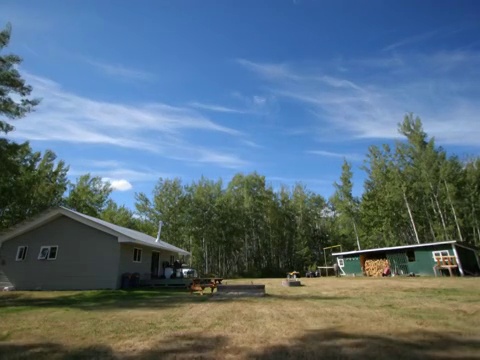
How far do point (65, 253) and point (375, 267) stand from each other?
26786 mm

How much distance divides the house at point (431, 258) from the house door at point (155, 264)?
20.0m

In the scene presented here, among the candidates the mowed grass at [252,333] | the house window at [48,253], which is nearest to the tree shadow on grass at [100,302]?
the mowed grass at [252,333]

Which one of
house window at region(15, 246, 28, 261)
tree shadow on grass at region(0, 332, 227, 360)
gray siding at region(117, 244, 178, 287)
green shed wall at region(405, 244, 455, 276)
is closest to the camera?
tree shadow on grass at region(0, 332, 227, 360)

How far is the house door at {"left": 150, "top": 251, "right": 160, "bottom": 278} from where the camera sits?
23.0 m

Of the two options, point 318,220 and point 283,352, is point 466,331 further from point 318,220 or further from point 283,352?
point 318,220

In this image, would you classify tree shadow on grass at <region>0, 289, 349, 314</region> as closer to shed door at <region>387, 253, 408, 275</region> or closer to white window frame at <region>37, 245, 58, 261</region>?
white window frame at <region>37, 245, 58, 261</region>

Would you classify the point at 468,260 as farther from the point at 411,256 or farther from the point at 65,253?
the point at 65,253

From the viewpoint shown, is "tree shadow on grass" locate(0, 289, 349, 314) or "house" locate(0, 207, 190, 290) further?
"house" locate(0, 207, 190, 290)

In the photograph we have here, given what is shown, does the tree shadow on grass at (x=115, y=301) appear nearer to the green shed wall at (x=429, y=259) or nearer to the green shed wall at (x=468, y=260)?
the green shed wall at (x=429, y=259)

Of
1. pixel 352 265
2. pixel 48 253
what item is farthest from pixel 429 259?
pixel 48 253

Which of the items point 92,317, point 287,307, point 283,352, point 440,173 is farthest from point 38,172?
point 440,173

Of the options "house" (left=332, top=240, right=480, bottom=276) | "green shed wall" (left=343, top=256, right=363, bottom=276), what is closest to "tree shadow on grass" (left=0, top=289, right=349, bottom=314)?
"house" (left=332, top=240, right=480, bottom=276)

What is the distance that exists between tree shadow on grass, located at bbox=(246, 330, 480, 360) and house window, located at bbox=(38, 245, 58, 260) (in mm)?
17915

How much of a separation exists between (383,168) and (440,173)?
774 centimetres
